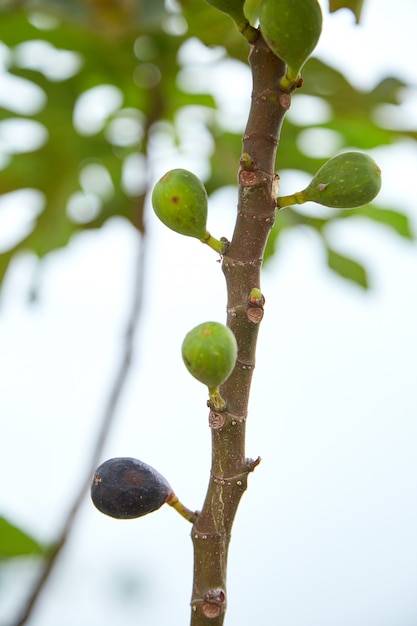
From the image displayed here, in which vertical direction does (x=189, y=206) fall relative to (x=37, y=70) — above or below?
below

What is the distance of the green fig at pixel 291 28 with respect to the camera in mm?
745

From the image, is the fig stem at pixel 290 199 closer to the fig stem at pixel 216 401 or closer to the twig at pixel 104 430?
the fig stem at pixel 216 401

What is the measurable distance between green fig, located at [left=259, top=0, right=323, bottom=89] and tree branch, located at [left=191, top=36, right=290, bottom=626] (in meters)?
0.04

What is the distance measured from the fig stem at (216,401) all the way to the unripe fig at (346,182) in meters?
0.25

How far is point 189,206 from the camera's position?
822mm

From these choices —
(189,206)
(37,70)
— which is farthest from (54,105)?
(189,206)

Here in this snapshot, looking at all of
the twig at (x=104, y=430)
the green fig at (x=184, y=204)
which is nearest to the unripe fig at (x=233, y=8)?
the green fig at (x=184, y=204)

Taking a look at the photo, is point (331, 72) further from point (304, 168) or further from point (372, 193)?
point (372, 193)

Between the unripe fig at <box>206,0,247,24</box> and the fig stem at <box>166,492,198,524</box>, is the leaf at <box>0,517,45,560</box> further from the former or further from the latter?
the unripe fig at <box>206,0,247,24</box>

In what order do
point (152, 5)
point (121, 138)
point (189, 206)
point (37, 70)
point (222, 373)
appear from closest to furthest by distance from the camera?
point (222, 373), point (189, 206), point (152, 5), point (37, 70), point (121, 138)

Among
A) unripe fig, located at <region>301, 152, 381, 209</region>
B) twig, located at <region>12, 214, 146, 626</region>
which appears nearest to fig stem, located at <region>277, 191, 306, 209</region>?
unripe fig, located at <region>301, 152, 381, 209</region>

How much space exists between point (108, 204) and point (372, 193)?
6.67 ft

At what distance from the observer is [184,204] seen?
820 mm

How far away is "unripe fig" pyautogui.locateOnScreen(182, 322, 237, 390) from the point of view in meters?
0.68
